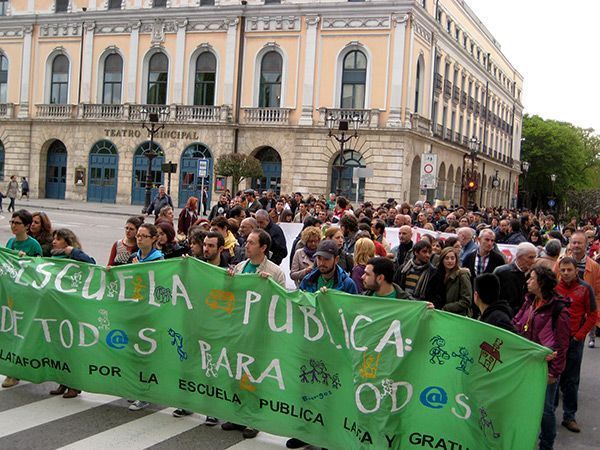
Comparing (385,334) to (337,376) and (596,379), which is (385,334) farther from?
(596,379)

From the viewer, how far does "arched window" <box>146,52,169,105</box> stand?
46188 millimetres

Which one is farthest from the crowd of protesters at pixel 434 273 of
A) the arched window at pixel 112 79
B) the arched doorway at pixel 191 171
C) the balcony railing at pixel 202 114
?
the arched window at pixel 112 79

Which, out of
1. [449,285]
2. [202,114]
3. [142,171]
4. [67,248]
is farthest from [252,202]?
[142,171]

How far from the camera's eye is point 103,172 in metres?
47.3

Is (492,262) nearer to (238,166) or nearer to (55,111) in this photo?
(238,166)

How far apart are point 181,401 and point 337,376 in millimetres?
1650

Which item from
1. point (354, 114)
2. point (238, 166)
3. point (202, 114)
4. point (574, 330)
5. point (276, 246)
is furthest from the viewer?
point (202, 114)

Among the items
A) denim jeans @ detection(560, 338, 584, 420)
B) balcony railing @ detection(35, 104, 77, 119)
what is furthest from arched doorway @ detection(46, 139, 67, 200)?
denim jeans @ detection(560, 338, 584, 420)

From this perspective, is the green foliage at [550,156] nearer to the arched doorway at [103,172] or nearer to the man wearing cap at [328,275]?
the arched doorway at [103,172]

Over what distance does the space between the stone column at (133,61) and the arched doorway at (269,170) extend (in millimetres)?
9110

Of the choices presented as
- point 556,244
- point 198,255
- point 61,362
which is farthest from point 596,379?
point 61,362

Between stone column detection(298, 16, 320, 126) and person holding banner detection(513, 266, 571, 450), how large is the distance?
36.3 m

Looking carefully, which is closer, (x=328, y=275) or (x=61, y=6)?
(x=328, y=275)

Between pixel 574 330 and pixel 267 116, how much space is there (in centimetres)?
3689
